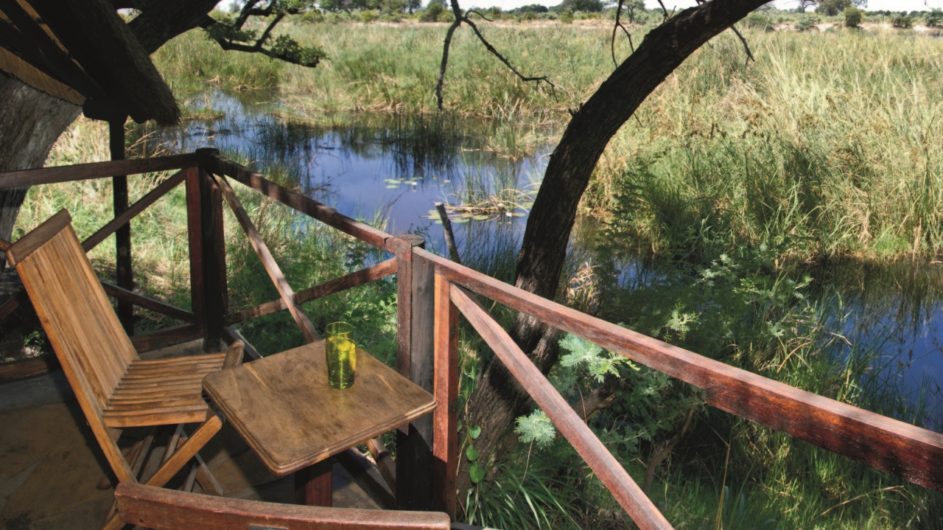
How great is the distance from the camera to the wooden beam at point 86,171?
2.96 meters

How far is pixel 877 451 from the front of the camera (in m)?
1.17

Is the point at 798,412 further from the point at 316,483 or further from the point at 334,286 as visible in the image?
the point at 334,286

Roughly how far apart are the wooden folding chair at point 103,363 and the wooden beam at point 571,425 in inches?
29.9

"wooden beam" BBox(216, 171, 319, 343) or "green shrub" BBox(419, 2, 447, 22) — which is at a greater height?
"green shrub" BBox(419, 2, 447, 22)

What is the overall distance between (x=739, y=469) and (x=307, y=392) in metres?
2.99

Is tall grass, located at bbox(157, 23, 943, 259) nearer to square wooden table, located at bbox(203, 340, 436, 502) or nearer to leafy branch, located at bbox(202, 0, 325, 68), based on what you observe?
leafy branch, located at bbox(202, 0, 325, 68)

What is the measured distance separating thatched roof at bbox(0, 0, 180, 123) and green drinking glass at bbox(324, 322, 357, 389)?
1.67 metres

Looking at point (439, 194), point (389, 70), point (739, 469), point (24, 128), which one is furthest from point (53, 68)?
point (389, 70)

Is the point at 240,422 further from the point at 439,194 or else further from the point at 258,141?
the point at 258,141

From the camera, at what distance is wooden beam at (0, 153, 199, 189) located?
9.70 feet

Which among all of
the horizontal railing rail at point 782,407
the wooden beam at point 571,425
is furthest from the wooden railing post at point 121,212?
the horizontal railing rail at point 782,407

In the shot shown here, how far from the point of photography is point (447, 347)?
2207 millimetres

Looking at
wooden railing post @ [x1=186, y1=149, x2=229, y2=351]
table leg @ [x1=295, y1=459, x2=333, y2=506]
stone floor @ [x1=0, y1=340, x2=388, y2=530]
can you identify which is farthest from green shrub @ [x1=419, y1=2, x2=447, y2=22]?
table leg @ [x1=295, y1=459, x2=333, y2=506]

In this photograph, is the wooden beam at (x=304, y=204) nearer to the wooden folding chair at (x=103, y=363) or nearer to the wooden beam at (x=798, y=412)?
the wooden folding chair at (x=103, y=363)
